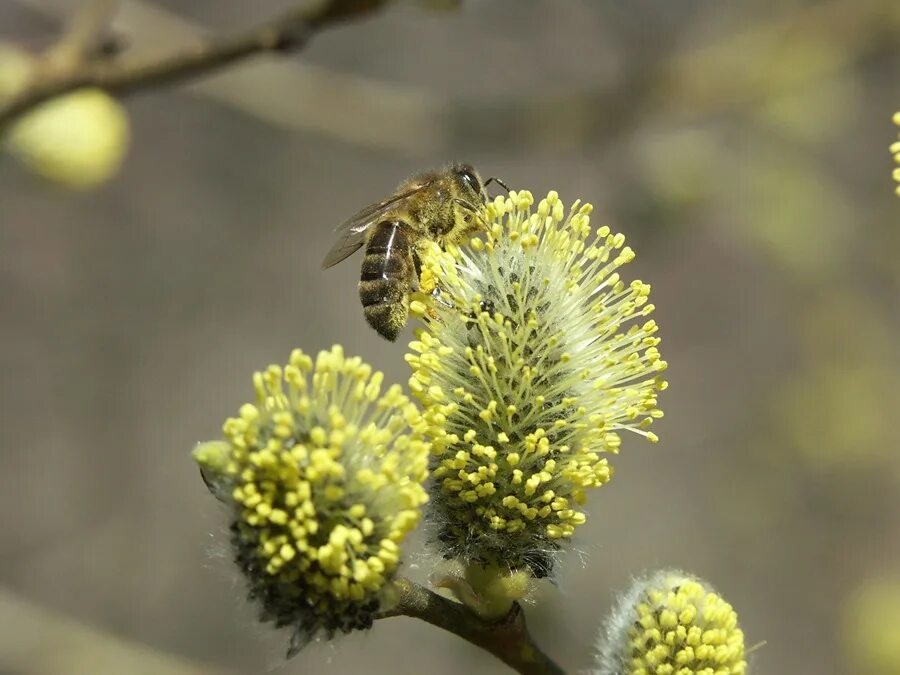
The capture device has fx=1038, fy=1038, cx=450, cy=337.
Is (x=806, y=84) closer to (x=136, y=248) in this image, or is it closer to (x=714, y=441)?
(x=714, y=441)

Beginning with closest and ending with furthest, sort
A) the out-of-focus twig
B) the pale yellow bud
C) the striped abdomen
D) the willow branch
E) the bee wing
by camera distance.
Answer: the willow branch, the striped abdomen, the bee wing, the pale yellow bud, the out-of-focus twig

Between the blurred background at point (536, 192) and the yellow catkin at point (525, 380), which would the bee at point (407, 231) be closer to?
the yellow catkin at point (525, 380)

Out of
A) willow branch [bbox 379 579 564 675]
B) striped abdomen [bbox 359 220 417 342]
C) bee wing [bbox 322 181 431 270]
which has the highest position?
bee wing [bbox 322 181 431 270]

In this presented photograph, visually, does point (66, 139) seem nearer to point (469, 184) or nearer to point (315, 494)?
point (469, 184)

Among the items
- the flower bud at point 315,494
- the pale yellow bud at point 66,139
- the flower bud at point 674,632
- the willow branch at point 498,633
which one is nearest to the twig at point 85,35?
the pale yellow bud at point 66,139

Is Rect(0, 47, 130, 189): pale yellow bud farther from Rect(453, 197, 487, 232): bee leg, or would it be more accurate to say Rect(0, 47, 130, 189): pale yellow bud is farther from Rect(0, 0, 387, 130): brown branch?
Rect(453, 197, 487, 232): bee leg

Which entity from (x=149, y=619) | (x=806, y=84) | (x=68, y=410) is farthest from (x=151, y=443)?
(x=806, y=84)

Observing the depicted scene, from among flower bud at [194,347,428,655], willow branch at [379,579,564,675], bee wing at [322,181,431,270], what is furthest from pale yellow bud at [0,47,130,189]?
willow branch at [379,579,564,675]
